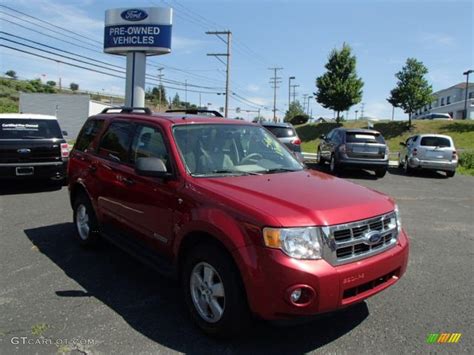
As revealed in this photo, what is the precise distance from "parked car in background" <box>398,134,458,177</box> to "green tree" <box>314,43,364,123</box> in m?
22.1

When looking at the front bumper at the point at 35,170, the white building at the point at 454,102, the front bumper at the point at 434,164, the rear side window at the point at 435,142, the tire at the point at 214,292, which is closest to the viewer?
the tire at the point at 214,292

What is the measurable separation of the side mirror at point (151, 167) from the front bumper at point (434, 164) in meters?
14.3

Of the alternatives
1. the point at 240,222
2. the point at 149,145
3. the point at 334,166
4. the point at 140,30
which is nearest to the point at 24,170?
the point at 149,145

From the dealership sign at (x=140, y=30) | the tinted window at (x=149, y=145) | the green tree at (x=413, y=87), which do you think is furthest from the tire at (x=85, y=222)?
the green tree at (x=413, y=87)

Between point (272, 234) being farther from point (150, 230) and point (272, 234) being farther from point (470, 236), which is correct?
point (470, 236)

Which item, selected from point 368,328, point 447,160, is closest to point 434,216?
point 368,328

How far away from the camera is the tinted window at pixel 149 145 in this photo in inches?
170

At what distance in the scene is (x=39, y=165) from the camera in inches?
387

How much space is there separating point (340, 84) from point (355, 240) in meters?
36.8

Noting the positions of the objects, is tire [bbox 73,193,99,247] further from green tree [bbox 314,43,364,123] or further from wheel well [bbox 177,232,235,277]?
green tree [bbox 314,43,364,123]

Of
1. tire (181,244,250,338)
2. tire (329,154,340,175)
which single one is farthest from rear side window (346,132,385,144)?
tire (181,244,250,338)

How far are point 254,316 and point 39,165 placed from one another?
26.4 ft

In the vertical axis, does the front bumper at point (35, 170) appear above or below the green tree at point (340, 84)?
below

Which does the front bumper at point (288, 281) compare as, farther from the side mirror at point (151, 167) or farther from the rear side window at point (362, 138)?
the rear side window at point (362, 138)
